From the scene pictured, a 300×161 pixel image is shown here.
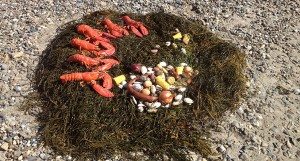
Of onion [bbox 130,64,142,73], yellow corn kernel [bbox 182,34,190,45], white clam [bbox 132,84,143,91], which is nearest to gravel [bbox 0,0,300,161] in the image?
yellow corn kernel [bbox 182,34,190,45]

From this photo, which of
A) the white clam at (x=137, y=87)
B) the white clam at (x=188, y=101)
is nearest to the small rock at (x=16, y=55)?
the white clam at (x=137, y=87)

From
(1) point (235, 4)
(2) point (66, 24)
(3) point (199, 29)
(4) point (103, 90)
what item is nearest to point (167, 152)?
(4) point (103, 90)

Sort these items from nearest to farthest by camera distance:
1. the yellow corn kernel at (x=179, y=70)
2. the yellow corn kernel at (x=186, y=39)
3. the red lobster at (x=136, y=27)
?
the yellow corn kernel at (x=179, y=70) < the yellow corn kernel at (x=186, y=39) < the red lobster at (x=136, y=27)

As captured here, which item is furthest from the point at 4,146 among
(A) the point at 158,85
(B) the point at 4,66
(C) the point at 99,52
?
(A) the point at 158,85

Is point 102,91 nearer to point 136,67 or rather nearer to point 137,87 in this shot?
point 137,87

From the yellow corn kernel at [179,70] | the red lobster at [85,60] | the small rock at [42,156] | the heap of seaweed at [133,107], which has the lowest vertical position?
the small rock at [42,156]

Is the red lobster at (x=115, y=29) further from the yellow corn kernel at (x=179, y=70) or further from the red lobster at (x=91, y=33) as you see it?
the yellow corn kernel at (x=179, y=70)

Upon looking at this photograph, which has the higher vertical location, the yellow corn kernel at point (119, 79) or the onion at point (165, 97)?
the yellow corn kernel at point (119, 79)
